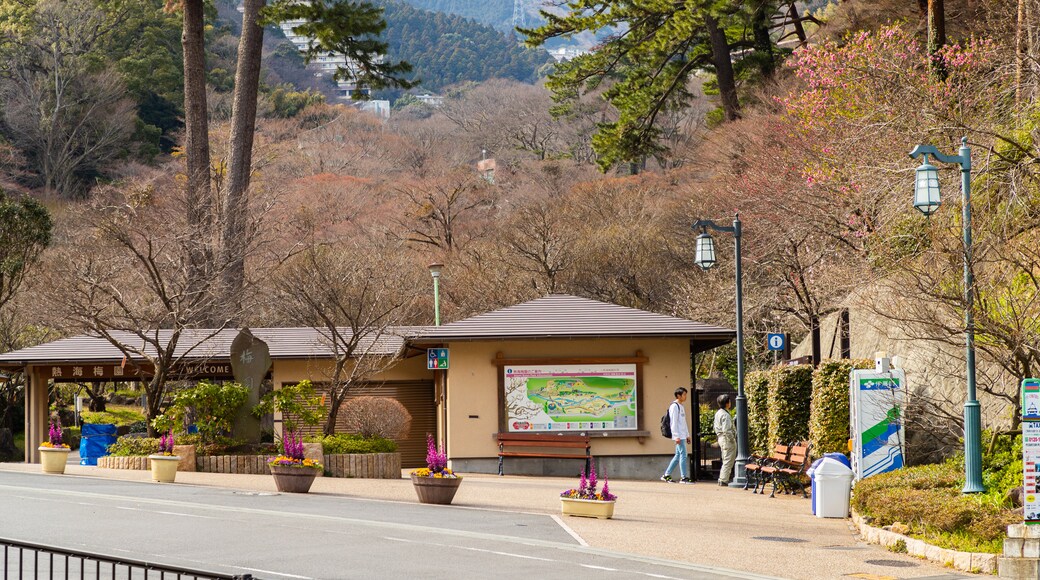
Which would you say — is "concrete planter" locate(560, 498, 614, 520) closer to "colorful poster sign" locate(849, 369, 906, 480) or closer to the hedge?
"colorful poster sign" locate(849, 369, 906, 480)

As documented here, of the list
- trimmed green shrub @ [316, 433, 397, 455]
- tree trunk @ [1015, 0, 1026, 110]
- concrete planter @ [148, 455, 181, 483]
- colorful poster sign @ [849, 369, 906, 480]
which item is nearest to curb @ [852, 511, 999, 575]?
colorful poster sign @ [849, 369, 906, 480]

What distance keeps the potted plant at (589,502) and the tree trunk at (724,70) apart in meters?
23.9

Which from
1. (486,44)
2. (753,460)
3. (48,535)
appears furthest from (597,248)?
(486,44)

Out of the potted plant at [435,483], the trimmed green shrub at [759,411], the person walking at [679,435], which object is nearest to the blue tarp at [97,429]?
the person walking at [679,435]

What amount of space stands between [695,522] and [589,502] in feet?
4.78

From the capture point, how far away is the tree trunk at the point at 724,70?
124ft

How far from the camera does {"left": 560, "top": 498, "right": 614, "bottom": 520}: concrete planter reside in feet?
51.9

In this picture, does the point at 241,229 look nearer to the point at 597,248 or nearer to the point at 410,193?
the point at 597,248

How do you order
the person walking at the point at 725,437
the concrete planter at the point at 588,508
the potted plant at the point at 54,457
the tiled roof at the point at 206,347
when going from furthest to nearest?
the tiled roof at the point at 206,347, the person walking at the point at 725,437, the potted plant at the point at 54,457, the concrete planter at the point at 588,508

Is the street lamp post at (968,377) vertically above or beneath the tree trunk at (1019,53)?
beneath

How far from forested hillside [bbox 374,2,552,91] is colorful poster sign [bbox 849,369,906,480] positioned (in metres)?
126

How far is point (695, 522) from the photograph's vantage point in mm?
15883

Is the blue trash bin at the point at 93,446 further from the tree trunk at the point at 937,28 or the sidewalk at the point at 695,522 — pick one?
the tree trunk at the point at 937,28

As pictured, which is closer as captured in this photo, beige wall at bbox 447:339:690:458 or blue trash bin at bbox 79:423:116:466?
beige wall at bbox 447:339:690:458
